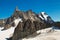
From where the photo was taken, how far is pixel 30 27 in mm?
34250

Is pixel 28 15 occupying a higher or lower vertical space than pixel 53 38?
higher

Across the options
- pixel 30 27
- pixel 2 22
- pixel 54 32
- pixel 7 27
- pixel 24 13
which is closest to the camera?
pixel 54 32

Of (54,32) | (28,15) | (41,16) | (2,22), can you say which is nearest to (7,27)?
(28,15)

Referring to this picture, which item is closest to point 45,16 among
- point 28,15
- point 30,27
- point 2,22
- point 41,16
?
point 41,16

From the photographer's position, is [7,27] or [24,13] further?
[24,13]

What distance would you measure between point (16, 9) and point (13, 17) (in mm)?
4175

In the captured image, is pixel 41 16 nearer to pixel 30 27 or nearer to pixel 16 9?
pixel 16 9

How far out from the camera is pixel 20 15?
279 ft

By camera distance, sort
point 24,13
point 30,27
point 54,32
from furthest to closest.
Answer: point 24,13, point 30,27, point 54,32

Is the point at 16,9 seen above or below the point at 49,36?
above

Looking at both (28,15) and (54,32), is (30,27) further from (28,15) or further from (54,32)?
(28,15)

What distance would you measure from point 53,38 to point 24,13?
201 ft

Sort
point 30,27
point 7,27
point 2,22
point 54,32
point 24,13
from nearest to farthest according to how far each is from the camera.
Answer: point 54,32, point 30,27, point 7,27, point 24,13, point 2,22

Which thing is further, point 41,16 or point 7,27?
point 41,16
